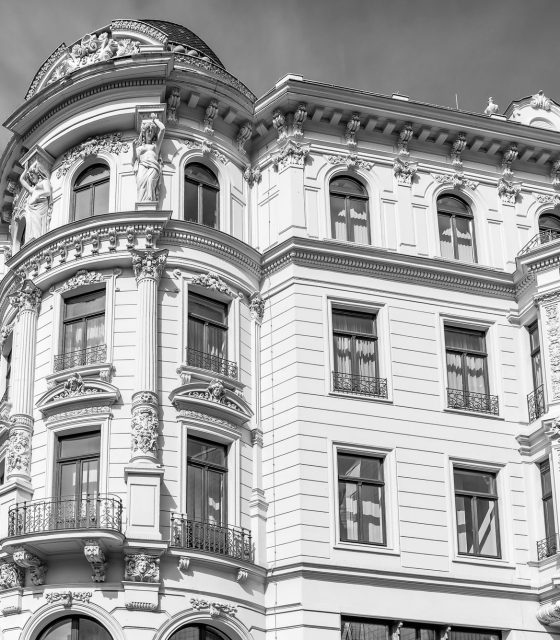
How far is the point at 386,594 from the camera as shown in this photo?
3183 centimetres

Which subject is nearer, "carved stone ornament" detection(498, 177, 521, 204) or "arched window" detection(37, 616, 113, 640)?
"arched window" detection(37, 616, 113, 640)

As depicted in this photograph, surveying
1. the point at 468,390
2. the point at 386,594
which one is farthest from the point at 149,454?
the point at 468,390

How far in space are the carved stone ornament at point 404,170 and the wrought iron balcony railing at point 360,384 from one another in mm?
6537

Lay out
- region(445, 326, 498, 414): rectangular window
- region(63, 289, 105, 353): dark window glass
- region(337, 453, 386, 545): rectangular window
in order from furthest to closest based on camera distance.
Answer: region(445, 326, 498, 414): rectangular window, region(63, 289, 105, 353): dark window glass, region(337, 453, 386, 545): rectangular window

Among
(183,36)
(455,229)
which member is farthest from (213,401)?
(183,36)

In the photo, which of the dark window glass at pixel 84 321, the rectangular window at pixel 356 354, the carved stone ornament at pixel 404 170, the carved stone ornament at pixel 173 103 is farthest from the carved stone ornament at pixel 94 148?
the carved stone ornament at pixel 404 170

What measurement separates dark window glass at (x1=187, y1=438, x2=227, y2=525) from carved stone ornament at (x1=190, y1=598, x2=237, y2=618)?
2202 millimetres

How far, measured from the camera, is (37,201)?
36.6 m

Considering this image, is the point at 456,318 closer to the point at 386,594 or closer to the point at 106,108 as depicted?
the point at 386,594

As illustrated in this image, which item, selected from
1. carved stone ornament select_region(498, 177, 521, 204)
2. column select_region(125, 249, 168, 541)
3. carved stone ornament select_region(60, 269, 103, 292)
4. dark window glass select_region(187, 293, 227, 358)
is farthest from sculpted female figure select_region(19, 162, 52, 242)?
carved stone ornament select_region(498, 177, 521, 204)

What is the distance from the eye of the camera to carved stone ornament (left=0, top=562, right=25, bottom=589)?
31.0m

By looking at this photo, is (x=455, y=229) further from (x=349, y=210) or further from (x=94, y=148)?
(x=94, y=148)

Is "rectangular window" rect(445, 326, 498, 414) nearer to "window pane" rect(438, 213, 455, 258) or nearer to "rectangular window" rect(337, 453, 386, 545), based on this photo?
"window pane" rect(438, 213, 455, 258)

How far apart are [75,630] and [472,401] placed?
41.4ft
